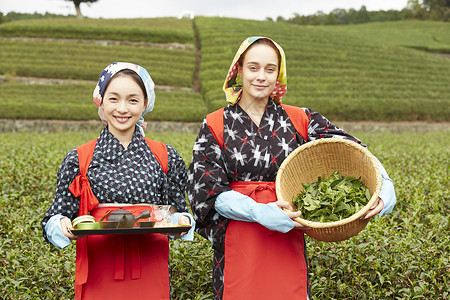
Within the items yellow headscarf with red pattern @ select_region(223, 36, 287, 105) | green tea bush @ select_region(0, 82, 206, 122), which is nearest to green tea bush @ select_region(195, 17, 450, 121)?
green tea bush @ select_region(0, 82, 206, 122)

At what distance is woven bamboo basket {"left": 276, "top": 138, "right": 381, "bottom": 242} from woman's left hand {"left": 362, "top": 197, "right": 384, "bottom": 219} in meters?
0.04

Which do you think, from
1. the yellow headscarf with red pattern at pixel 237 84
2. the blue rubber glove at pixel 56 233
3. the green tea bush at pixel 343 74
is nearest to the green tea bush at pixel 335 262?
the blue rubber glove at pixel 56 233

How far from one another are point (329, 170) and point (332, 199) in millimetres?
259

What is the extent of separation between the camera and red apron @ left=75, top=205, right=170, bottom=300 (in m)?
1.92

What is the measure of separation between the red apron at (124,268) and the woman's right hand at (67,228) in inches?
4.8

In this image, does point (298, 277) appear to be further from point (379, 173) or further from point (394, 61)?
point (394, 61)

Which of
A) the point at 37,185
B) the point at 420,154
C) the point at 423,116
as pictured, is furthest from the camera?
the point at 423,116

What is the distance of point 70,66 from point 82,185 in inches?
797

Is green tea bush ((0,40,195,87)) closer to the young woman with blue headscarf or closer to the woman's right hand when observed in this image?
the young woman with blue headscarf

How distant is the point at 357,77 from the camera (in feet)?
70.2

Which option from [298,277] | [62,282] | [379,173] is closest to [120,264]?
[298,277]

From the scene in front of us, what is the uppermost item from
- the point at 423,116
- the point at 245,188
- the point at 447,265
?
the point at 245,188

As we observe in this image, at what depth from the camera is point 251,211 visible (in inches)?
74.2

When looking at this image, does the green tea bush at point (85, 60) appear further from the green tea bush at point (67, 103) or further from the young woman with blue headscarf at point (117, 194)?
the young woman with blue headscarf at point (117, 194)
